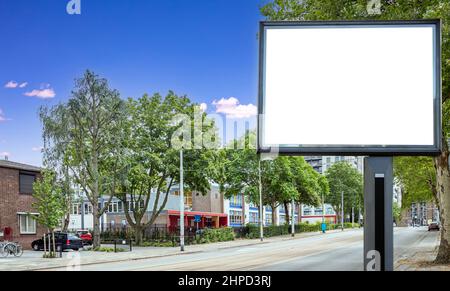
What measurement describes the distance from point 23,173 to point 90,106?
11896 mm

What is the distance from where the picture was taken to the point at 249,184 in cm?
906

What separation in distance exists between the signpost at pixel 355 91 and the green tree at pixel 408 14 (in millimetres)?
3663

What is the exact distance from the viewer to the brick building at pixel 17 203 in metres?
24.0

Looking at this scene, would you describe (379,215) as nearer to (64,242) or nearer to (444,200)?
(444,200)

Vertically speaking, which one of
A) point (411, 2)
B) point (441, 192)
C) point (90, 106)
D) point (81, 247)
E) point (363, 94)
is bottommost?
point (81, 247)

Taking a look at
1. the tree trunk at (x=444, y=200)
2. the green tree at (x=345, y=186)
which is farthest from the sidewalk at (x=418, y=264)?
the green tree at (x=345, y=186)

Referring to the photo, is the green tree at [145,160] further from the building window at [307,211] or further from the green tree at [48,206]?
the building window at [307,211]

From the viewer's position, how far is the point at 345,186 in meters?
6.44

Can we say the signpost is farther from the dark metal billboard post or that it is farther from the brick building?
the brick building

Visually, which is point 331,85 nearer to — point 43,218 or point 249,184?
point 249,184

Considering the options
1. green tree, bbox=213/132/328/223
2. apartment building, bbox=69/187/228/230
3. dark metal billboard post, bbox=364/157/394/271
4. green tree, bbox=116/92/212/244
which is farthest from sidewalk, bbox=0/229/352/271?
dark metal billboard post, bbox=364/157/394/271

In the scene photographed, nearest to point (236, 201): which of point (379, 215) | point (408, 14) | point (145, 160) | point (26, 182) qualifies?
point (408, 14)
